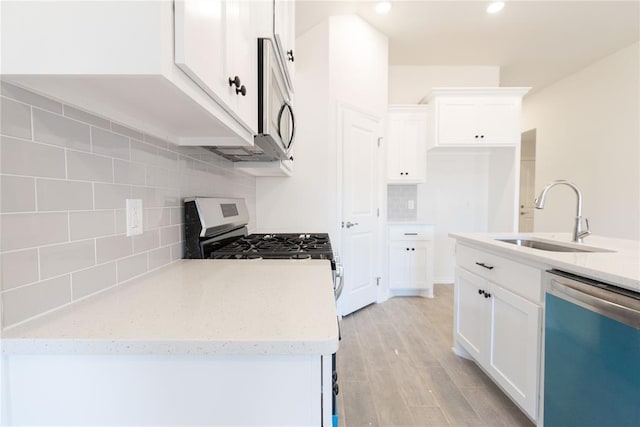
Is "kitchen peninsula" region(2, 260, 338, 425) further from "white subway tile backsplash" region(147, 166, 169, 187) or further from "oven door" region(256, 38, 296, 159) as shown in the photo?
"oven door" region(256, 38, 296, 159)

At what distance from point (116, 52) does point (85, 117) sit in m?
0.32

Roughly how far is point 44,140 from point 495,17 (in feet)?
12.0

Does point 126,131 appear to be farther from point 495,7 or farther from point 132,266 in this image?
point 495,7

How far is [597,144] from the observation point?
373cm

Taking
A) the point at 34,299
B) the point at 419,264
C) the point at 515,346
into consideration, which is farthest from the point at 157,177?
the point at 419,264

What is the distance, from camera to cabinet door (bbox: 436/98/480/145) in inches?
136

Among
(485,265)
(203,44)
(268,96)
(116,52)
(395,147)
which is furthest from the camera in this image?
(395,147)

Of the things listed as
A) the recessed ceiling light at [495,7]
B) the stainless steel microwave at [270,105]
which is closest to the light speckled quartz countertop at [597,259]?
the stainless steel microwave at [270,105]

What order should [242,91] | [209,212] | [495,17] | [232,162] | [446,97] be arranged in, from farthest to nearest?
[446,97] < [495,17] < [232,162] < [209,212] < [242,91]

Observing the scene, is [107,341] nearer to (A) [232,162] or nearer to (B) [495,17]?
(A) [232,162]

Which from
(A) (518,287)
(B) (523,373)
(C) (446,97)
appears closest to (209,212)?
(A) (518,287)

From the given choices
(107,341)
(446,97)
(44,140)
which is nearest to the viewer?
(107,341)

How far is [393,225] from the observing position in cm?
345

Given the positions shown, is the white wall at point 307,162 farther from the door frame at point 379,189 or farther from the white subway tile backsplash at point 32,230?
the white subway tile backsplash at point 32,230
